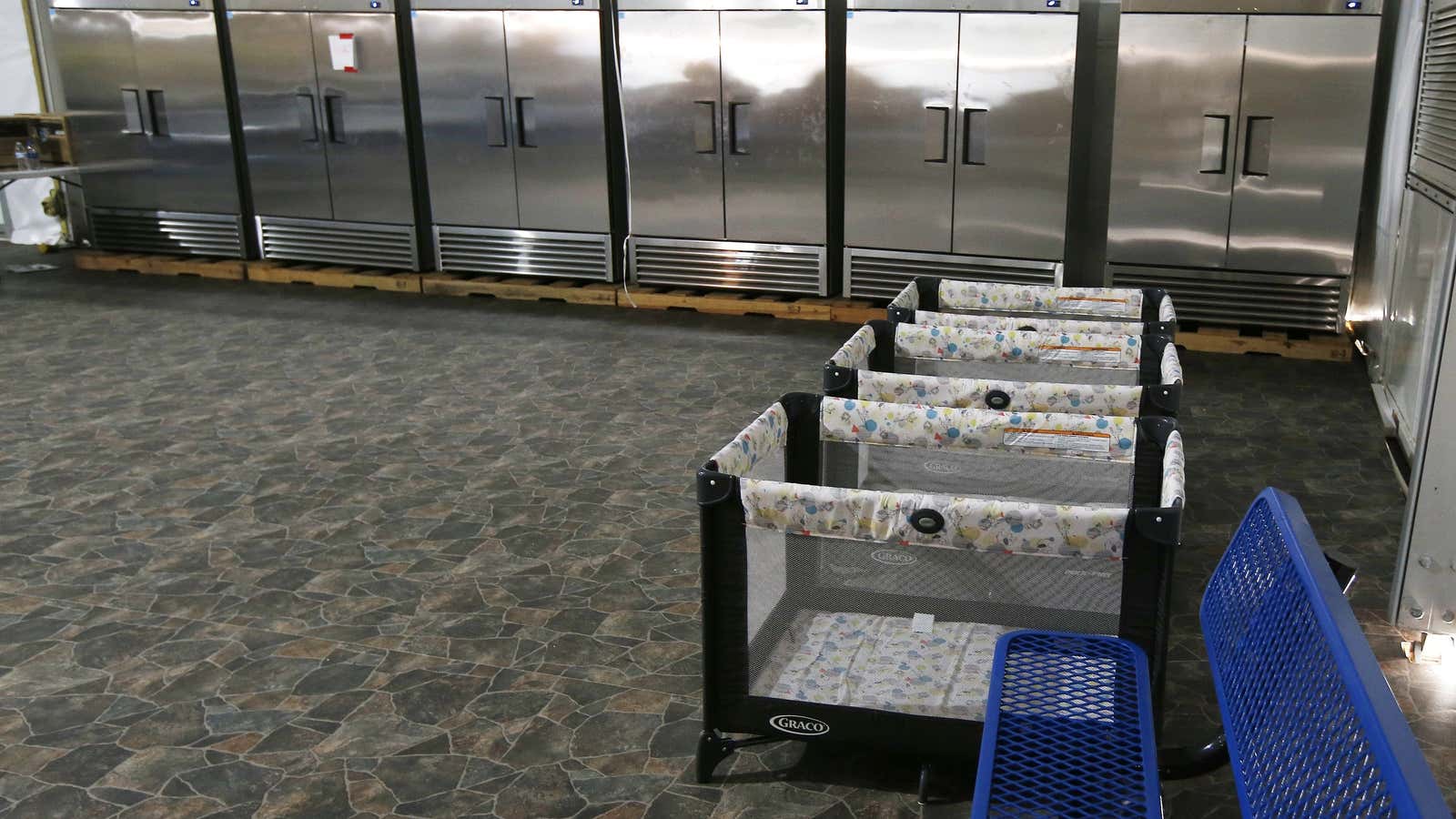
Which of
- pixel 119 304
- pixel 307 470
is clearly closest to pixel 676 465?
pixel 307 470

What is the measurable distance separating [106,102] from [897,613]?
30.8 ft

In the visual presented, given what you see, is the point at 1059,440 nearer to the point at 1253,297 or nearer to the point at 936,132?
the point at 1253,297

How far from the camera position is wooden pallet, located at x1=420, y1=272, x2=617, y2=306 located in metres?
8.77

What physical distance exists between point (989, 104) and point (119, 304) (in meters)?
6.24

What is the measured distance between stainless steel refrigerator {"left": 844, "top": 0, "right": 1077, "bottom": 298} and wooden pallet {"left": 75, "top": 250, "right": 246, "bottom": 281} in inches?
200

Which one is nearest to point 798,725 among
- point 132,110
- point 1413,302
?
point 1413,302

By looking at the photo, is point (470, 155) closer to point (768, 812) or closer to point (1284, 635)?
point (768, 812)

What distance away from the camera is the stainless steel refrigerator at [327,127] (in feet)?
29.8

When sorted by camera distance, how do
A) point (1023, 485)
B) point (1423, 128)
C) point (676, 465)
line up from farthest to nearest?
point (1423, 128), point (676, 465), point (1023, 485)

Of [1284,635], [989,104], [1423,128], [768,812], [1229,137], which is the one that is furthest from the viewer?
[989,104]

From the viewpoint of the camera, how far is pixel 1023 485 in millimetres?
3357

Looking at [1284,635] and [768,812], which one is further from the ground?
[1284,635]

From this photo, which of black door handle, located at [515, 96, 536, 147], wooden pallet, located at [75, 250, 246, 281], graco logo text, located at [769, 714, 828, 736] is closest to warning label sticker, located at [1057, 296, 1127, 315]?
graco logo text, located at [769, 714, 828, 736]

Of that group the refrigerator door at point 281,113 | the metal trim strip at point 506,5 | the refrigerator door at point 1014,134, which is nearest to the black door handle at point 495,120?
the metal trim strip at point 506,5
